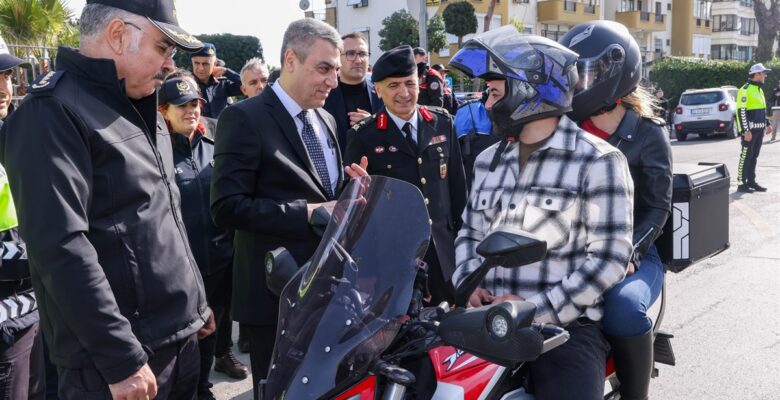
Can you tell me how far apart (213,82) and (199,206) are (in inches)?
110

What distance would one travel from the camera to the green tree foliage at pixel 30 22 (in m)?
15.3

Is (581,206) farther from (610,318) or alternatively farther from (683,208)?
(683,208)

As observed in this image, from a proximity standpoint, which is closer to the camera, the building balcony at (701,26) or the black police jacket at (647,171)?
the black police jacket at (647,171)

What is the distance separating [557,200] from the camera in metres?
2.45

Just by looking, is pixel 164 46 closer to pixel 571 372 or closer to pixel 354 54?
pixel 571 372

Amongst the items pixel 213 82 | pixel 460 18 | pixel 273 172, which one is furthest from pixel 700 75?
pixel 273 172

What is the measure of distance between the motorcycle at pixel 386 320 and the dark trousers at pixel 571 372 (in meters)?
0.22

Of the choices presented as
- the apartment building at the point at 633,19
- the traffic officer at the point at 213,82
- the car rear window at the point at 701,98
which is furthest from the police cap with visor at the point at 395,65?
the apartment building at the point at 633,19

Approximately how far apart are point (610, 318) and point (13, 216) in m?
2.44

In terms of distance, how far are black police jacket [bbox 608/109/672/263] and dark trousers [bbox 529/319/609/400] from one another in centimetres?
79

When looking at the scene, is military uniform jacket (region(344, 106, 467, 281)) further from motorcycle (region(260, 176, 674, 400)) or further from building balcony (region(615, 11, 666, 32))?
building balcony (region(615, 11, 666, 32))

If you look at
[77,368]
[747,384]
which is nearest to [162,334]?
[77,368]

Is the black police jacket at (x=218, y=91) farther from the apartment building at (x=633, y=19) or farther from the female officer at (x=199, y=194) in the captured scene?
the apartment building at (x=633, y=19)

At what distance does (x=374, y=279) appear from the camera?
1.89m
